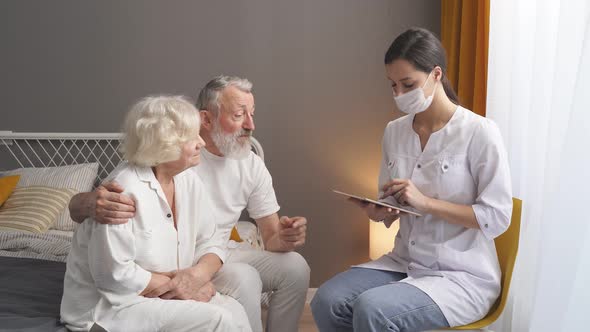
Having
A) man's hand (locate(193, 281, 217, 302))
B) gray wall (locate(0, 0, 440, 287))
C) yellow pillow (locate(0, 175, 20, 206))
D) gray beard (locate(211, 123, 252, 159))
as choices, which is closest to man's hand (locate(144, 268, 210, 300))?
man's hand (locate(193, 281, 217, 302))

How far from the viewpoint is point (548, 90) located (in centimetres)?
238

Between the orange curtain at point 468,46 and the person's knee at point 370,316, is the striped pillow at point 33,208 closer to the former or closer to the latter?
the person's knee at point 370,316

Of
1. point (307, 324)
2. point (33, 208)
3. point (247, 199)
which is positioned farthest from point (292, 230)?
point (33, 208)

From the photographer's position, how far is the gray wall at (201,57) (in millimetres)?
3744

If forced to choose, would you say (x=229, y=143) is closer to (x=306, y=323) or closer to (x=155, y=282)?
(x=155, y=282)

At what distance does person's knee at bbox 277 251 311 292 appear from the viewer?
2.51 meters

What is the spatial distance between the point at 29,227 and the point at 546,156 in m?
2.32

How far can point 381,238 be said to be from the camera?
3.60 m

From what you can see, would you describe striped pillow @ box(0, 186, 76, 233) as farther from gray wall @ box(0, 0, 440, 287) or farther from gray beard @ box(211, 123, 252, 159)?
gray beard @ box(211, 123, 252, 159)

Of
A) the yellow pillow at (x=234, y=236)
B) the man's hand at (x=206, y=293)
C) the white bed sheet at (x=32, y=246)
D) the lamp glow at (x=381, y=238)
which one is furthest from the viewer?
the lamp glow at (x=381, y=238)

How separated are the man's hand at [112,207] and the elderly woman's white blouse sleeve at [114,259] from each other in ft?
Answer: 0.07

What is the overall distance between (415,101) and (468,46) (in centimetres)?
101

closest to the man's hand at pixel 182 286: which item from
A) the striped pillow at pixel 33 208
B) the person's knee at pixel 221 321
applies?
the person's knee at pixel 221 321

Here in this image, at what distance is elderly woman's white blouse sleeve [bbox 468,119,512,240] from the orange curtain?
2.70 ft
